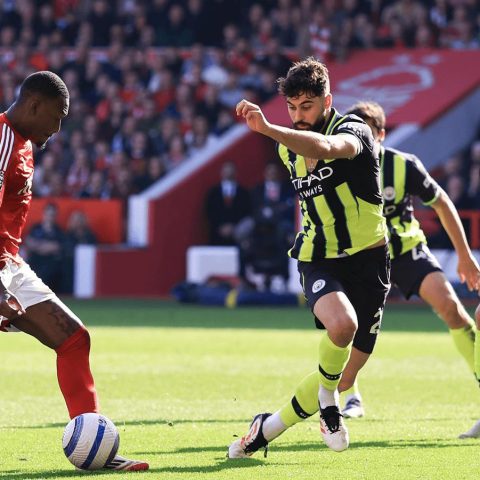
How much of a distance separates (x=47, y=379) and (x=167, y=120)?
13.9 meters

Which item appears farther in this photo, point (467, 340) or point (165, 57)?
point (165, 57)

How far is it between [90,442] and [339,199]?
1.90 m

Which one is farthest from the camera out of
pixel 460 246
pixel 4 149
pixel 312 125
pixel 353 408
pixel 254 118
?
pixel 353 408

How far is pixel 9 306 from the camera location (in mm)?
6617

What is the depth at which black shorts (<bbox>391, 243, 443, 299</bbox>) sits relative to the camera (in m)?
9.65

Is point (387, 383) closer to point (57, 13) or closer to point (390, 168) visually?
point (390, 168)

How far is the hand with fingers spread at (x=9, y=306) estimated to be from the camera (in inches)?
260

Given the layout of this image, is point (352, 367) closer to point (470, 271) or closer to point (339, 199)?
point (470, 271)

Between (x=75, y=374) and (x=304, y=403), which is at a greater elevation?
(x=75, y=374)

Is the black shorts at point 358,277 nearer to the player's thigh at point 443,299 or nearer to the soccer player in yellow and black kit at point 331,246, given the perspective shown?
the soccer player in yellow and black kit at point 331,246

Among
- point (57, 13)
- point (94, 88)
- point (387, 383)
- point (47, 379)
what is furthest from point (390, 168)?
point (57, 13)

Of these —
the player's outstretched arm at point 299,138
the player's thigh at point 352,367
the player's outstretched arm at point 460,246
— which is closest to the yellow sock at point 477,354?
the player's outstretched arm at point 460,246

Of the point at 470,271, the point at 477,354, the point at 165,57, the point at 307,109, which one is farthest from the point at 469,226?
the point at 307,109

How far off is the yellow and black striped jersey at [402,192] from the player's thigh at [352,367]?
45.8 inches
